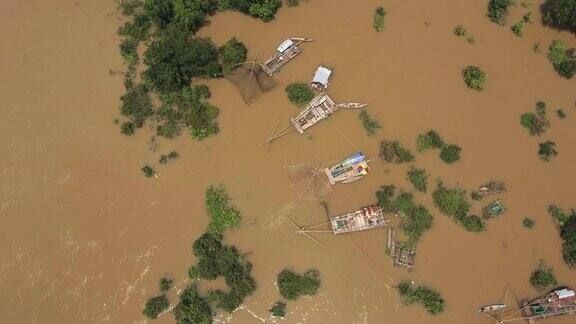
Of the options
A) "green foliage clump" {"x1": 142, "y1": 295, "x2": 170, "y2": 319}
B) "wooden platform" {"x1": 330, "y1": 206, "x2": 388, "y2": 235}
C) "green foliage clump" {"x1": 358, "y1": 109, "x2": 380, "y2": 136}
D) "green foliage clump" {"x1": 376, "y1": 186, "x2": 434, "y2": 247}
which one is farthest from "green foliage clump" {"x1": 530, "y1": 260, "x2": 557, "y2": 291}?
"green foliage clump" {"x1": 142, "y1": 295, "x2": 170, "y2": 319}

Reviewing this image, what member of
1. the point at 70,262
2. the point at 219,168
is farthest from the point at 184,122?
the point at 70,262

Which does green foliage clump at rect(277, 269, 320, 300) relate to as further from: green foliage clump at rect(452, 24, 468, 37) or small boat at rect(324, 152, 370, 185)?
green foliage clump at rect(452, 24, 468, 37)

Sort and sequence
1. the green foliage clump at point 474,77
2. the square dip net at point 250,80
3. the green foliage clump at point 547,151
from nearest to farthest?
the green foliage clump at point 547,151
the green foliage clump at point 474,77
the square dip net at point 250,80

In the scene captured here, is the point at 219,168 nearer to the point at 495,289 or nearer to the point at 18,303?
the point at 18,303

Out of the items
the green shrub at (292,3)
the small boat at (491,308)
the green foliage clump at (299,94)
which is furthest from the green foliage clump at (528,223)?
the green shrub at (292,3)

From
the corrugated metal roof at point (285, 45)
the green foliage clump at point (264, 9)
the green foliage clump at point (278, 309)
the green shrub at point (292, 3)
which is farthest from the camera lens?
the green shrub at point (292, 3)

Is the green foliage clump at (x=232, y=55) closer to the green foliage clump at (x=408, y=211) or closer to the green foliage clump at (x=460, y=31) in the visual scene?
the green foliage clump at (x=408, y=211)

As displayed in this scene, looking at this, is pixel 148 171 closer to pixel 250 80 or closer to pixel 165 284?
pixel 165 284
